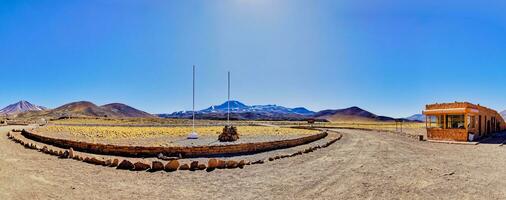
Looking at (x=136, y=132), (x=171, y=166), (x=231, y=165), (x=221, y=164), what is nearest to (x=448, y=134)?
(x=231, y=165)

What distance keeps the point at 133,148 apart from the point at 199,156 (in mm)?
2787

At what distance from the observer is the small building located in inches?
881

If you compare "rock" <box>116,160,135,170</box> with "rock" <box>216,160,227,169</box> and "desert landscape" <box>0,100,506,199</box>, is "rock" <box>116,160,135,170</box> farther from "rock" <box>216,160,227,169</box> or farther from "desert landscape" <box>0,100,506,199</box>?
"rock" <box>216,160,227,169</box>

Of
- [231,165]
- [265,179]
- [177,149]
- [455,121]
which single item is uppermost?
[455,121]

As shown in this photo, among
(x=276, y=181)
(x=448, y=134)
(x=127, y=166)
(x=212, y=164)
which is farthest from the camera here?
(x=448, y=134)

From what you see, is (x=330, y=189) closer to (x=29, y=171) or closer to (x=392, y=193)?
(x=392, y=193)

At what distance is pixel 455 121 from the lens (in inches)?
947

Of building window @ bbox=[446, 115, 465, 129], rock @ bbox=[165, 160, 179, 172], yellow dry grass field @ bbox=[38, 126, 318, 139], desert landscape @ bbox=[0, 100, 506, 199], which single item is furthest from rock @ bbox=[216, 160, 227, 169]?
building window @ bbox=[446, 115, 465, 129]

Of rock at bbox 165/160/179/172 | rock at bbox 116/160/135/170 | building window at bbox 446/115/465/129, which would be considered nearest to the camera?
rock at bbox 165/160/179/172

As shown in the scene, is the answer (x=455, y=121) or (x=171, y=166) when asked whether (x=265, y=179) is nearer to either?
(x=171, y=166)

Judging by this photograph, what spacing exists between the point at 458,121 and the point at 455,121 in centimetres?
26

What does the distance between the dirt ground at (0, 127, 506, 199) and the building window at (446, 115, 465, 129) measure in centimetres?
1197

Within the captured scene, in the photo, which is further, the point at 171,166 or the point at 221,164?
the point at 221,164

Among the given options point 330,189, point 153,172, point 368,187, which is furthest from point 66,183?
point 368,187
